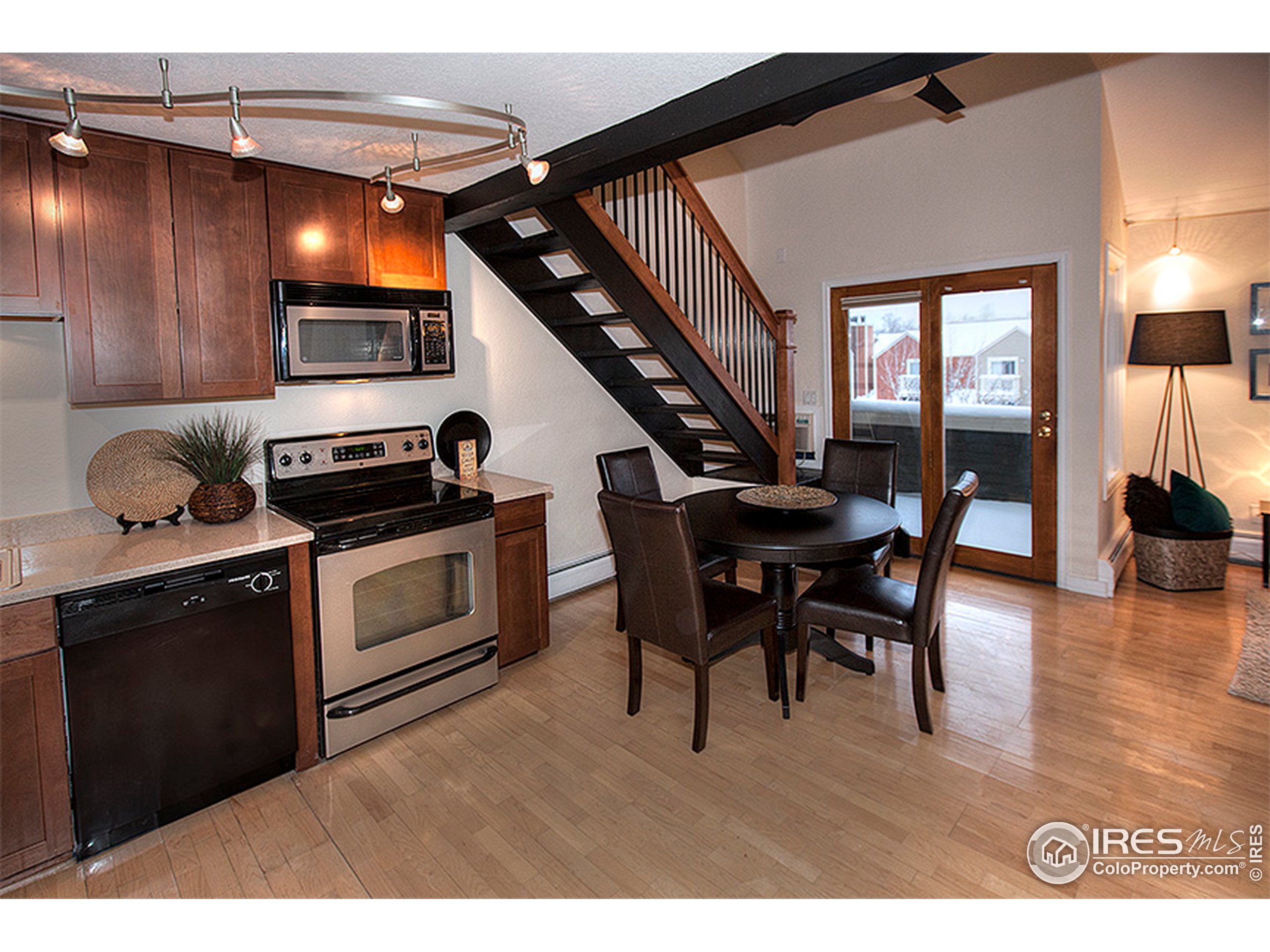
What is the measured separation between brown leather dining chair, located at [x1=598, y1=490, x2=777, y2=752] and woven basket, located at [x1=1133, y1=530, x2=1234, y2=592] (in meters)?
2.94

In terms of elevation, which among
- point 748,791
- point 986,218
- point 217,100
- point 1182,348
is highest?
point 986,218

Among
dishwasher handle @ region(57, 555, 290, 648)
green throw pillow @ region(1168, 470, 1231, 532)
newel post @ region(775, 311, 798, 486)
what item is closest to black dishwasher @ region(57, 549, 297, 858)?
dishwasher handle @ region(57, 555, 290, 648)

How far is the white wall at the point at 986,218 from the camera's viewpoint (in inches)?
160

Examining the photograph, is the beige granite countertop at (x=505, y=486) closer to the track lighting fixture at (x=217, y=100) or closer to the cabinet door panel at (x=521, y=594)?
the cabinet door panel at (x=521, y=594)

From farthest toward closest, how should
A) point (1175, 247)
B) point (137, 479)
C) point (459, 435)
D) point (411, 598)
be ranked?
point (1175, 247) → point (459, 435) → point (411, 598) → point (137, 479)

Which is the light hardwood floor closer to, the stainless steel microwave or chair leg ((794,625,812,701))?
chair leg ((794,625,812,701))

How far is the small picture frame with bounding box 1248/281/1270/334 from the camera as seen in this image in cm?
446

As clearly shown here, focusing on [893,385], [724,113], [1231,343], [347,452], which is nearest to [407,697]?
[347,452]

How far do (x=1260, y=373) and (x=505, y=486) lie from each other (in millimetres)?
4829

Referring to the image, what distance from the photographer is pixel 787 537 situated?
9.42ft

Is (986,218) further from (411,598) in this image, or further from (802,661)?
(411,598)

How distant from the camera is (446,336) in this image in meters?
3.35

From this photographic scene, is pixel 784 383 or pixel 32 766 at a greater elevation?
pixel 784 383
